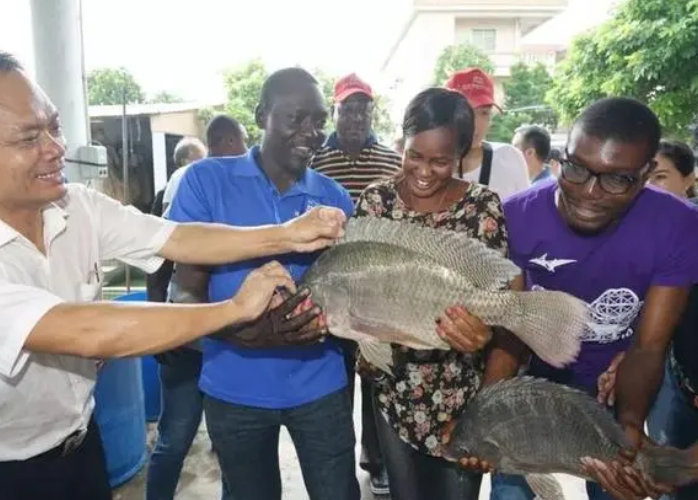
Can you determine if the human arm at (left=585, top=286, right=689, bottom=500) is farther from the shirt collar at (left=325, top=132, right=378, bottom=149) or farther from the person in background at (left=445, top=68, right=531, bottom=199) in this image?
the shirt collar at (left=325, top=132, right=378, bottom=149)

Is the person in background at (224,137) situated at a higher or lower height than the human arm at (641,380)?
higher

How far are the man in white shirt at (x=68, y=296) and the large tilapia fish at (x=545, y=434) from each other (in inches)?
25.7

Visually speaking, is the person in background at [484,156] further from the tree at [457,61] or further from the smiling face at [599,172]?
the tree at [457,61]

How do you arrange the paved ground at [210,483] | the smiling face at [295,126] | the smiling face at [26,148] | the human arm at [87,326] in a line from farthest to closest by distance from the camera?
the paved ground at [210,483] → the smiling face at [295,126] → the smiling face at [26,148] → the human arm at [87,326]

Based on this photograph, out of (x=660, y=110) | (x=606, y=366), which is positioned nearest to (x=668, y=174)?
(x=606, y=366)

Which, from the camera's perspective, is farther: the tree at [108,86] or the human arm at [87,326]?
the tree at [108,86]

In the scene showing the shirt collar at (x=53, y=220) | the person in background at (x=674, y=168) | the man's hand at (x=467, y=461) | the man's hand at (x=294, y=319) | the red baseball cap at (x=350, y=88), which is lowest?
the man's hand at (x=467, y=461)

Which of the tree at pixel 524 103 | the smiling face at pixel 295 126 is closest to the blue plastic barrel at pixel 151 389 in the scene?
the smiling face at pixel 295 126

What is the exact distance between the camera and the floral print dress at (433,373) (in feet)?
7.41

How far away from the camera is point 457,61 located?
2234 centimetres

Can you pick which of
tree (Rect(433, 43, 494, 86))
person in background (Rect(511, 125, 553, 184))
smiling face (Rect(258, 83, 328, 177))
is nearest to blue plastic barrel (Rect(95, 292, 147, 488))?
smiling face (Rect(258, 83, 328, 177))

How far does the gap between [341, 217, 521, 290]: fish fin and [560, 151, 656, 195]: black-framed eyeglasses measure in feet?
1.31

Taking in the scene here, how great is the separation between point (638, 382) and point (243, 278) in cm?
149

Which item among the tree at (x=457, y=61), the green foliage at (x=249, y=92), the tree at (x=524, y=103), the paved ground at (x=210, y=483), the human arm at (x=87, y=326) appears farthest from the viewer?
the tree at (x=457, y=61)
